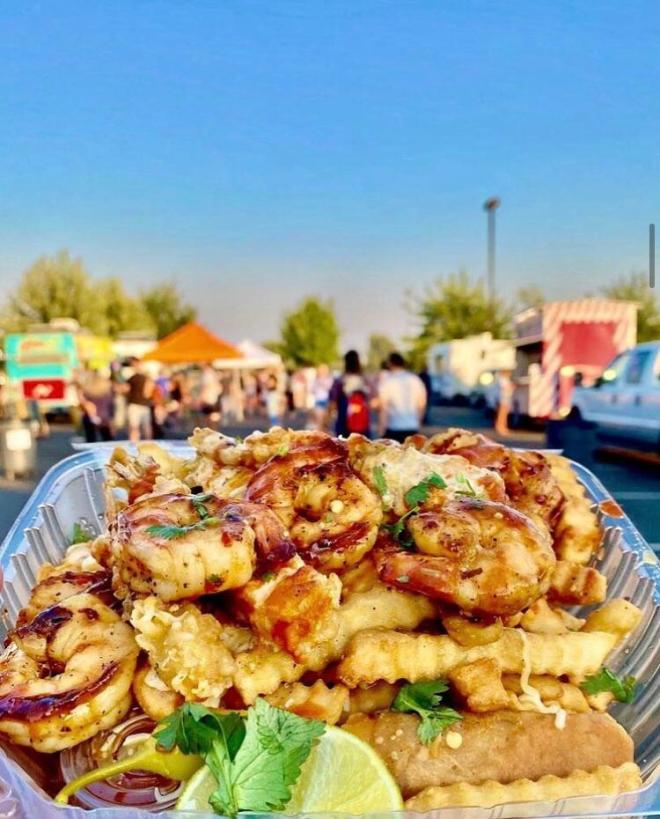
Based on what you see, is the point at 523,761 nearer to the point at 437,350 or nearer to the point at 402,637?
the point at 402,637

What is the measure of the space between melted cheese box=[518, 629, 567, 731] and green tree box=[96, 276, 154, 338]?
215 feet

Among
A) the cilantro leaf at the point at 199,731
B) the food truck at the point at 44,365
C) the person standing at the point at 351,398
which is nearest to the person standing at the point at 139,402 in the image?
the person standing at the point at 351,398

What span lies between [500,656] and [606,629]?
1.32ft

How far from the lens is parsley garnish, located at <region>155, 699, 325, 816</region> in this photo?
1.17m

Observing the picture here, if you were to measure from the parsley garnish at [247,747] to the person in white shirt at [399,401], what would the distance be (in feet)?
25.2

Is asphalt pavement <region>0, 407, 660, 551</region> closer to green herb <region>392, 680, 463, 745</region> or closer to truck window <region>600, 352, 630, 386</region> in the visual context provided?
truck window <region>600, 352, 630, 386</region>

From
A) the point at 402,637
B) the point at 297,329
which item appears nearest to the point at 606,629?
the point at 402,637

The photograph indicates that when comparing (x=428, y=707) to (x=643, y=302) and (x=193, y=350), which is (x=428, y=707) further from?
(x=643, y=302)

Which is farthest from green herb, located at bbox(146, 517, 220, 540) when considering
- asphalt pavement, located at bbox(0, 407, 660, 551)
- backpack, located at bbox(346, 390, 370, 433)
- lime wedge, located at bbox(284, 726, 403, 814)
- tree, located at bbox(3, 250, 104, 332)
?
tree, located at bbox(3, 250, 104, 332)

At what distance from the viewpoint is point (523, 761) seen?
1455 mm

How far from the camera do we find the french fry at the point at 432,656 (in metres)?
1.52

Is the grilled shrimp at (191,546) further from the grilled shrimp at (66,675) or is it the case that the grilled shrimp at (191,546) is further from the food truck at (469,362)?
the food truck at (469,362)

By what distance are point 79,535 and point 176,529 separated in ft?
3.95

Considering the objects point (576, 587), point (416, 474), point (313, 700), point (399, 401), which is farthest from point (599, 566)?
point (399, 401)
